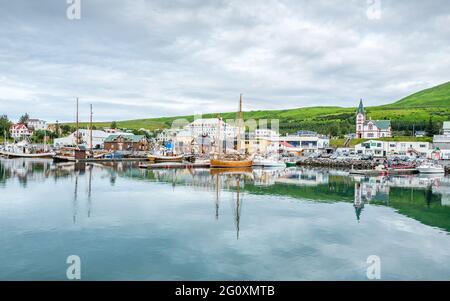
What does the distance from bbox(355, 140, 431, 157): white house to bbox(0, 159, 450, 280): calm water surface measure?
58.6 m

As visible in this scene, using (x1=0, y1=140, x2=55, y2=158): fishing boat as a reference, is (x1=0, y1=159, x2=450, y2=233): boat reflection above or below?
below

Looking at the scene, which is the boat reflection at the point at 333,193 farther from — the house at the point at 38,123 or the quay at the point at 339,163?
the house at the point at 38,123

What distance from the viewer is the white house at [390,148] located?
87938 millimetres

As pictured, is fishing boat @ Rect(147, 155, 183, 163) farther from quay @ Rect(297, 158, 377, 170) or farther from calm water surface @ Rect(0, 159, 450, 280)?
calm water surface @ Rect(0, 159, 450, 280)

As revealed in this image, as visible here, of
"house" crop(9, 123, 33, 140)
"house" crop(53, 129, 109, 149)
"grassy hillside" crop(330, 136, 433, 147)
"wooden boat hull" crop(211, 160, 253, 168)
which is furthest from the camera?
"house" crop(9, 123, 33, 140)

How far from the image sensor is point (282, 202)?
2841 centimetres

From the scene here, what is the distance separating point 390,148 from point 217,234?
81.2m

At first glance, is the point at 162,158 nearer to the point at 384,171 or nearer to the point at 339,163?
the point at 339,163

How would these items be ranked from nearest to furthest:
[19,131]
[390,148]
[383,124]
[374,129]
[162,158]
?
[162,158]
[390,148]
[383,124]
[374,129]
[19,131]

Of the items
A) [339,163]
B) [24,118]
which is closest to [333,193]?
[339,163]

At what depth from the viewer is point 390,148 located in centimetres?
9006

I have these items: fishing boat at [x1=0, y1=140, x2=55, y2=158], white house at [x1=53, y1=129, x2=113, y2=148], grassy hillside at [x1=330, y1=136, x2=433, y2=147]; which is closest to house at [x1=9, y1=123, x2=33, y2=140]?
white house at [x1=53, y1=129, x2=113, y2=148]

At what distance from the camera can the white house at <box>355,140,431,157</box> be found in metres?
87.9
